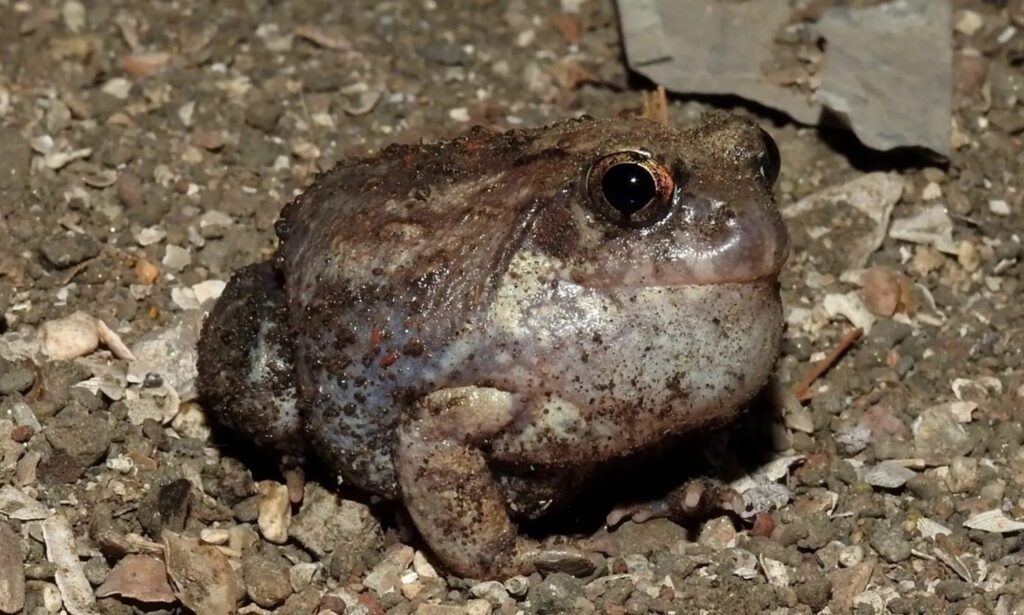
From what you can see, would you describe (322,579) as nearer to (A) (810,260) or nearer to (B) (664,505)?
(B) (664,505)

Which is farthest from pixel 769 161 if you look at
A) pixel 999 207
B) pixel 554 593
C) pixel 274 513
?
pixel 999 207

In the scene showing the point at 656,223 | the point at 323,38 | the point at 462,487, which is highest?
the point at 656,223

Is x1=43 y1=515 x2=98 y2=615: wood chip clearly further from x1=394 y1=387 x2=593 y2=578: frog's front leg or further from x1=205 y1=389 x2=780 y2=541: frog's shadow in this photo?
x1=394 y1=387 x2=593 y2=578: frog's front leg

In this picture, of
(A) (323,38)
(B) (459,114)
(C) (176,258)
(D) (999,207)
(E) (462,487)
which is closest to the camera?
(E) (462,487)

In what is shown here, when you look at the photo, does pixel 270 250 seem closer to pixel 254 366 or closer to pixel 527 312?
pixel 254 366

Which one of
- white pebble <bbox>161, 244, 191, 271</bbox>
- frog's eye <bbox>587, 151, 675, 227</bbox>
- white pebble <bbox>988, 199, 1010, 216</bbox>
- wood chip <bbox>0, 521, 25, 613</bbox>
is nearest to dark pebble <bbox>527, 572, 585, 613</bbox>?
frog's eye <bbox>587, 151, 675, 227</bbox>

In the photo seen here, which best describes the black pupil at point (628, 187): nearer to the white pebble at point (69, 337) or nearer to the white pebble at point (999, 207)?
the white pebble at point (69, 337)
